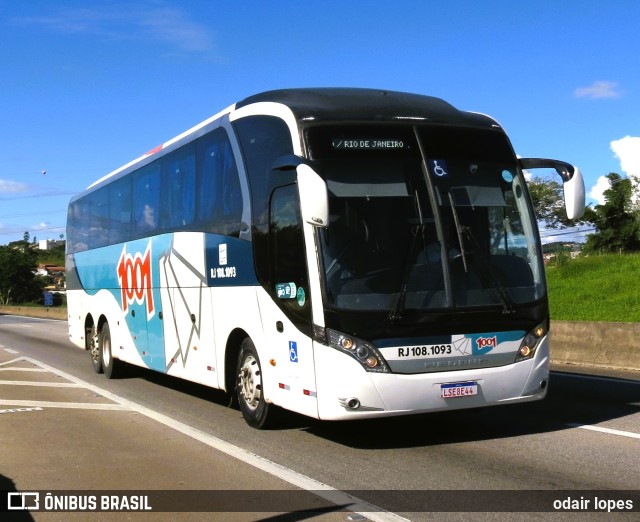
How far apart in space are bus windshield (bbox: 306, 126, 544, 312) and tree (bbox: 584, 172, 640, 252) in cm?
4241

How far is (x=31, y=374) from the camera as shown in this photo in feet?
55.3

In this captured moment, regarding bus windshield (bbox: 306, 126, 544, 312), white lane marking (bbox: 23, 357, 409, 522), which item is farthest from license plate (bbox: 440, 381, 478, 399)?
white lane marking (bbox: 23, 357, 409, 522)

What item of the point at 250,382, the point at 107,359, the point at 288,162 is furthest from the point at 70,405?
the point at 288,162

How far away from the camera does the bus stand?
26.2 feet

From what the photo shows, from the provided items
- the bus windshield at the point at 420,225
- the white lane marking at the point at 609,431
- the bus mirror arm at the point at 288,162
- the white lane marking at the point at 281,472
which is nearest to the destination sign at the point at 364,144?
the bus windshield at the point at 420,225

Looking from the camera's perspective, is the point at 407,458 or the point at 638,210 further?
the point at 638,210

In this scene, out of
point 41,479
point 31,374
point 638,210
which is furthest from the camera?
point 638,210

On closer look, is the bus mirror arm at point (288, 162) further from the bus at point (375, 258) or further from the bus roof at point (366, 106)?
the bus roof at point (366, 106)

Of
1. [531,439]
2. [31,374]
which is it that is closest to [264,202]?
[531,439]

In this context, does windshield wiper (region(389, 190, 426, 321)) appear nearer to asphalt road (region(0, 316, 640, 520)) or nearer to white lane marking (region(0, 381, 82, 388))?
asphalt road (region(0, 316, 640, 520))

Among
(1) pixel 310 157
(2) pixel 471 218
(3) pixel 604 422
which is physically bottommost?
(3) pixel 604 422

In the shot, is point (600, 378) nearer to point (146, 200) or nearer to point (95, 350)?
point (146, 200)

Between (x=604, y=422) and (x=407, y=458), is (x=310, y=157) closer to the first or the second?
(x=407, y=458)

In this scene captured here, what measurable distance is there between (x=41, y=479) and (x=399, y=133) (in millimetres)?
4715
